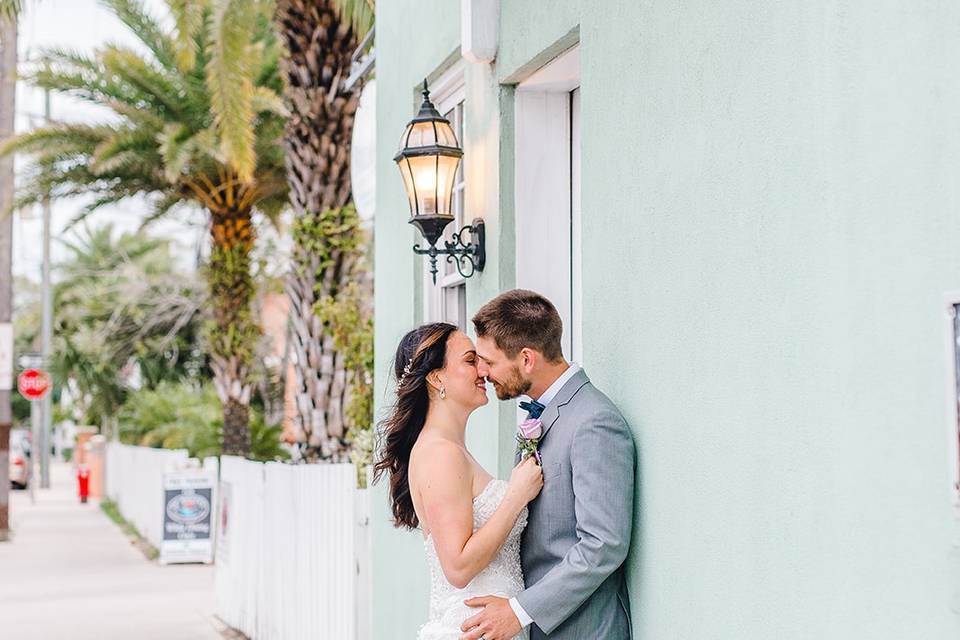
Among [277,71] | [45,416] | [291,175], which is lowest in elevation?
[45,416]

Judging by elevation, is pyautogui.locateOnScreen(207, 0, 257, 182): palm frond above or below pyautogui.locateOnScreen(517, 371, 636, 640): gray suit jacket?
above

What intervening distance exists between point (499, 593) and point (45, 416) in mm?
36972

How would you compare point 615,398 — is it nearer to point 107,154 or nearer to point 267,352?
point 107,154

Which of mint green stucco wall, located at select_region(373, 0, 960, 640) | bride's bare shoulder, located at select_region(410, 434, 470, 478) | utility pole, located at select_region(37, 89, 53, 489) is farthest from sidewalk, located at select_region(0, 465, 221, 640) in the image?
utility pole, located at select_region(37, 89, 53, 489)

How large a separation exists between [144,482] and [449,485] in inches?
729

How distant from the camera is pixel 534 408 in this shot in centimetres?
445

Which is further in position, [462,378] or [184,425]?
[184,425]

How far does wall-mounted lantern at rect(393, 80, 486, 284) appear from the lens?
6.38 metres

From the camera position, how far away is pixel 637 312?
430cm

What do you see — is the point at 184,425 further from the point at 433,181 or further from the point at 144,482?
the point at 433,181

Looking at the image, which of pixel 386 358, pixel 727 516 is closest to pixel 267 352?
pixel 386 358

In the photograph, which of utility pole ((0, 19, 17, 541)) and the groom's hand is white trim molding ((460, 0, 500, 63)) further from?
utility pole ((0, 19, 17, 541))

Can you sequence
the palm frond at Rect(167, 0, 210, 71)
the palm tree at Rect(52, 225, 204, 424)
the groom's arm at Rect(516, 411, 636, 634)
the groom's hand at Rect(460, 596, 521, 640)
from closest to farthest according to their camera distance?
the groom's arm at Rect(516, 411, 636, 634)
the groom's hand at Rect(460, 596, 521, 640)
the palm frond at Rect(167, 0, 210, 71)
the palm tree at Rect(52, 225, 204, 424)

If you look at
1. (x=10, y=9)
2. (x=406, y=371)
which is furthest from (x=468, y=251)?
(x=10, y=9)
